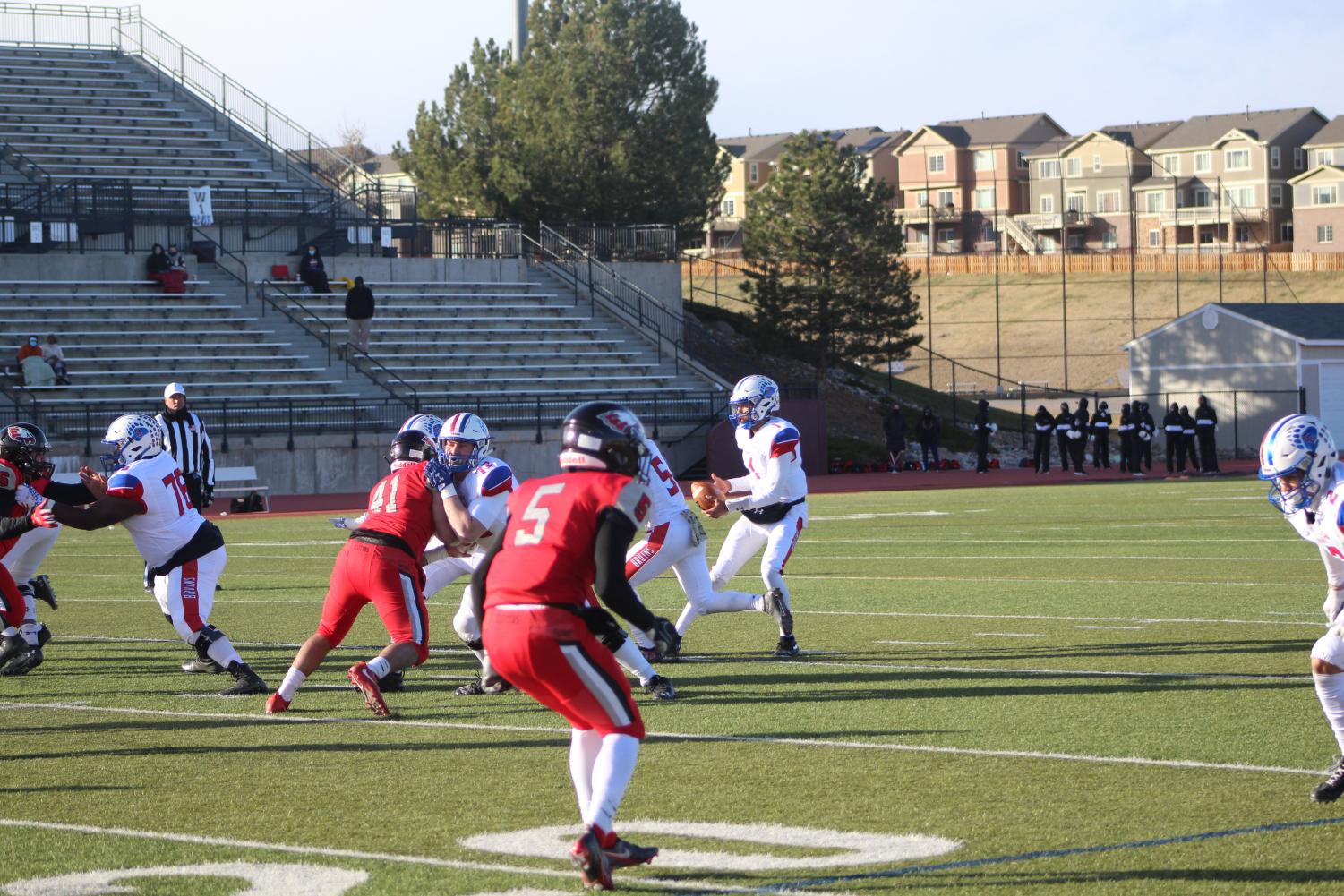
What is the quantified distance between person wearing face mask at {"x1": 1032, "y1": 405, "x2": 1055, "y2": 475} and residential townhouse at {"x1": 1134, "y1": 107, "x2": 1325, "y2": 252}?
2382 inches

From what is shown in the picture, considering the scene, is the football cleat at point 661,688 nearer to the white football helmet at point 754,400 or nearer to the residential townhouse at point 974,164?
the white football helmet at point 754,400

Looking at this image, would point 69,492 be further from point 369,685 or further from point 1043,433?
point 1043,433

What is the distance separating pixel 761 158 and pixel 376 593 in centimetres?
10988

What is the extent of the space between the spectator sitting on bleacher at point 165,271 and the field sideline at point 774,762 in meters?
23.2

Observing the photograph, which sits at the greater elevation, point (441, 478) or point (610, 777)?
point (441, 478)

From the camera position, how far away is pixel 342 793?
743cm

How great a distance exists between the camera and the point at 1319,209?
301ft

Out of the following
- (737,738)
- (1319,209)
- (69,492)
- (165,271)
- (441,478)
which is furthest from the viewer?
(1319,209)

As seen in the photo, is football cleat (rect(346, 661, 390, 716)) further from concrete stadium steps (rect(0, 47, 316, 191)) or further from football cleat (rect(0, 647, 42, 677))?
concrete stadium steps (rect(0, 47, 316, 191))

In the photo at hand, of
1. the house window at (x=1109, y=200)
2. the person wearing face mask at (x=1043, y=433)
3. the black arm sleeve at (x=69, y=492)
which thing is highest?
the house window at (x=1109, y=200)

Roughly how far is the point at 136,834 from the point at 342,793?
93 cm

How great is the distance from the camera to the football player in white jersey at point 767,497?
1163 cm

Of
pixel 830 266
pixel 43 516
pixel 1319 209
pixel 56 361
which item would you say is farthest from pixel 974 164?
pixel 43 516

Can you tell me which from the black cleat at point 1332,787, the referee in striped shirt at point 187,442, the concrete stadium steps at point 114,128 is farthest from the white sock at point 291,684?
the concrete stadium steps at point 114,128
